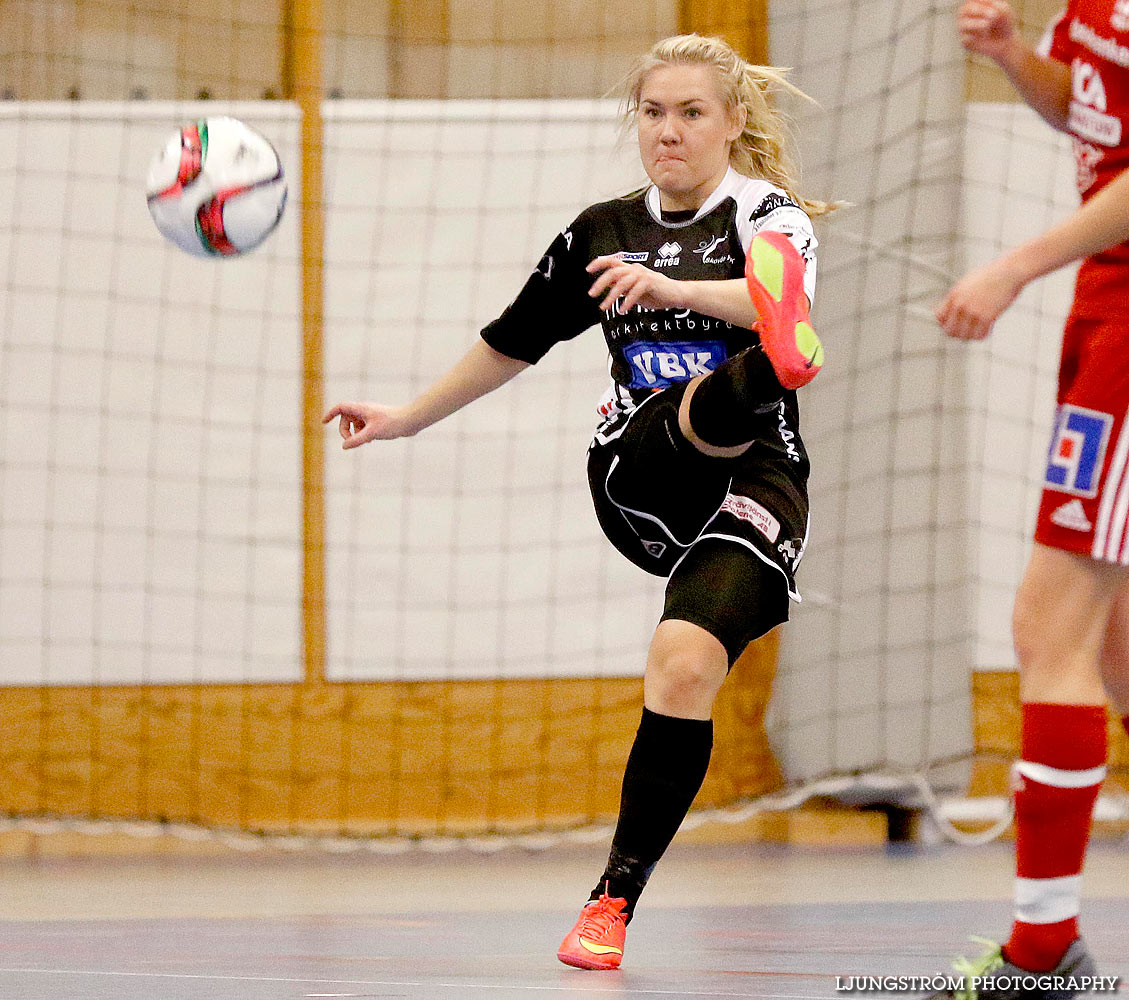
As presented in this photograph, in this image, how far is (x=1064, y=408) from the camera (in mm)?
2098

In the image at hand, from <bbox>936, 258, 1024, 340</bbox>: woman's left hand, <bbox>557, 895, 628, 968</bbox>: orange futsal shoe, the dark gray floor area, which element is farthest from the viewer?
<bbox>557, 895, 628, 968</bbox>: orange futsal shoe

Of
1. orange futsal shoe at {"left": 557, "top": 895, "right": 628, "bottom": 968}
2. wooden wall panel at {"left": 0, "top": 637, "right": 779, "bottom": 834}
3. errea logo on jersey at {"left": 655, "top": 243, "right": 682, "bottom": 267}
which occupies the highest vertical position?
errea logo on jersey at {"left": 655, "top": 243, "right": 682, "bottom": 267}

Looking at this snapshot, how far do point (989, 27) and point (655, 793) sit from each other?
1.37 meters

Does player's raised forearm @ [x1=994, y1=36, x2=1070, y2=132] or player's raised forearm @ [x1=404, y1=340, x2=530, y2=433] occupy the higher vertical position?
player's raised forearm @ [x1=994, y1=36, x2=1070, y2=132]

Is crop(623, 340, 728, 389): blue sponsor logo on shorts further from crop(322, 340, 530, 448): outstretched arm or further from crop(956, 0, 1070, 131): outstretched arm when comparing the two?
crop(956, 0, 1070, 131): outstretched arm

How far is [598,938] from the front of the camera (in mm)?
2779

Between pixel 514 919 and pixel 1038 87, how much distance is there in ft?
7.03

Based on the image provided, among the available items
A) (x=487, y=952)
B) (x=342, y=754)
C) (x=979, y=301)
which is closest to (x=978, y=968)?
(x=979, y=301)

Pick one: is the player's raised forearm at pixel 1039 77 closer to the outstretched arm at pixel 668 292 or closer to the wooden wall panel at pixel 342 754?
the outstretched arm at pixel 668 292

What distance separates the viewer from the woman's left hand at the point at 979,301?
1982 mm

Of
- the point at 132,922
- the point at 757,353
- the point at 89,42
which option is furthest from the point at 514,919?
the point at 89,42

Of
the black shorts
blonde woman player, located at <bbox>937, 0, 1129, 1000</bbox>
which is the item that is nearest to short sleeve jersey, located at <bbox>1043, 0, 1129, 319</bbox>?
blonde woman player, located at <bbox>937, 0, 1129, 1000</bbox>

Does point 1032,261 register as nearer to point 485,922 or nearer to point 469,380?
point 469,380

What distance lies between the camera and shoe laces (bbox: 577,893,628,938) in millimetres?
2791
